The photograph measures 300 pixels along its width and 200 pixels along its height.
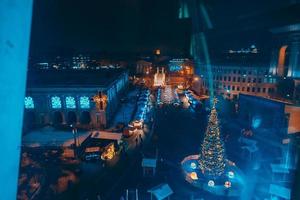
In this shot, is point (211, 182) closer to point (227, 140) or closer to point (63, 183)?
point (227, 140)

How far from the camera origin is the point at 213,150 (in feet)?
51.7

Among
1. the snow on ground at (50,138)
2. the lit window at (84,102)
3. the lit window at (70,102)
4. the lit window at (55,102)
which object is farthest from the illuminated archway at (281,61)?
the lit window at (55,102)

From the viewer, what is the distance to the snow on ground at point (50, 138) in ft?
74.1

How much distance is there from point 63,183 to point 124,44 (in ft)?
178

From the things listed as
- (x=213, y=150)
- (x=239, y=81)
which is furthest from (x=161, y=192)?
(x=239, y=81)

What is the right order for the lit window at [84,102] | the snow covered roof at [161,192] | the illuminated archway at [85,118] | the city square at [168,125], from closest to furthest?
the city square at [168,125]
the snow covered roof at [161,192]
the lit window at [84,102]
the illuminated archway at [85,118]

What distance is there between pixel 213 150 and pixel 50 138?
1773cm

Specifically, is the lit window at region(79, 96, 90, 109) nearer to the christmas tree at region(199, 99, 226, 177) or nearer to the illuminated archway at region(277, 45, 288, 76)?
the christmas tree at region(199, 99, 226, 177)

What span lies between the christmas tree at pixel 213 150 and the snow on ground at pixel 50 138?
13.6 meters

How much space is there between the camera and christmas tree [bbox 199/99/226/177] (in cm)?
1573

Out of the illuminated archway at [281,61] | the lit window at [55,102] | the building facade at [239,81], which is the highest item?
the illuminated archway at [281,61]

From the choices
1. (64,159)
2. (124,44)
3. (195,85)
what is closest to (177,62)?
(195,85)

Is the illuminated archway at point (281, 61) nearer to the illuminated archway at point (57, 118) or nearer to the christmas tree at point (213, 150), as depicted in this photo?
the christmas tree at point (213, 150)

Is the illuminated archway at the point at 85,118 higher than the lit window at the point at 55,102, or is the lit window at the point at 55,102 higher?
the lit window at the point at 55,102
